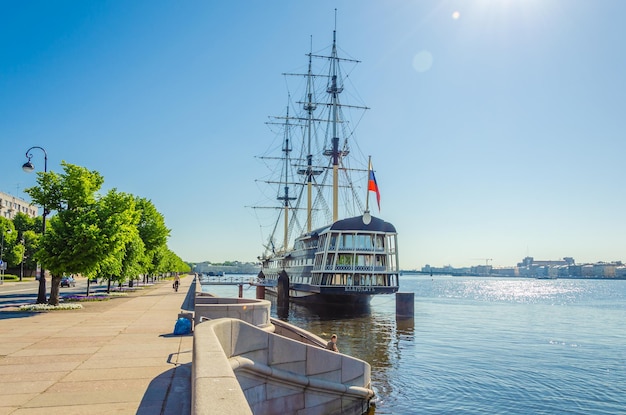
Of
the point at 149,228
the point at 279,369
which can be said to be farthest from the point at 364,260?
the point at 279,369

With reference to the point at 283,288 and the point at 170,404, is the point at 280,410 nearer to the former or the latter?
the point at 170,404

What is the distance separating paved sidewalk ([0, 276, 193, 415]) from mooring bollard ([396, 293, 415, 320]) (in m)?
34.3

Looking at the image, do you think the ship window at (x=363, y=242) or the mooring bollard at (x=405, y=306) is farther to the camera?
the ship window at (x=363, y=242)

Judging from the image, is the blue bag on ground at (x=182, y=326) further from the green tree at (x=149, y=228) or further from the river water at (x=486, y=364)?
the green tree at (x=149, y=228)

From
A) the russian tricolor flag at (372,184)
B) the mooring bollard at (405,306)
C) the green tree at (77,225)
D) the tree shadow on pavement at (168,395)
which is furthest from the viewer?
the mooring bollard at (405,306)

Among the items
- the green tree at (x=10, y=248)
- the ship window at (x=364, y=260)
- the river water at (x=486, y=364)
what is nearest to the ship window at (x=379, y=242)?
the ship window at (x=364, y=260)

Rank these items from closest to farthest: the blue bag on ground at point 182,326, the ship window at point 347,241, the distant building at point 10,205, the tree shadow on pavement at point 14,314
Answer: the blue bag on ground at point 182,326 → the tree shadow on pavement at point 14,314 → the ship window at point 347,241 → the distant building at point 10,205

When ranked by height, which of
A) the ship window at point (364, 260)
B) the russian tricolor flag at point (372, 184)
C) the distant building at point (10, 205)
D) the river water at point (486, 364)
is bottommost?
the river water at point (486, 364)

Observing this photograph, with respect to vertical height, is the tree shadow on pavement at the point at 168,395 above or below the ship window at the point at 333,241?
below

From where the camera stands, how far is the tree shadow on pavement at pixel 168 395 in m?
8.25

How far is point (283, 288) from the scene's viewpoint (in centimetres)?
6041

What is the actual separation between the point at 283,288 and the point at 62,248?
33.9 meters

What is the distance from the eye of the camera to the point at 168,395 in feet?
30.4

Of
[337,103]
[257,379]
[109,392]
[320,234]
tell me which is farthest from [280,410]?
[337,103]
